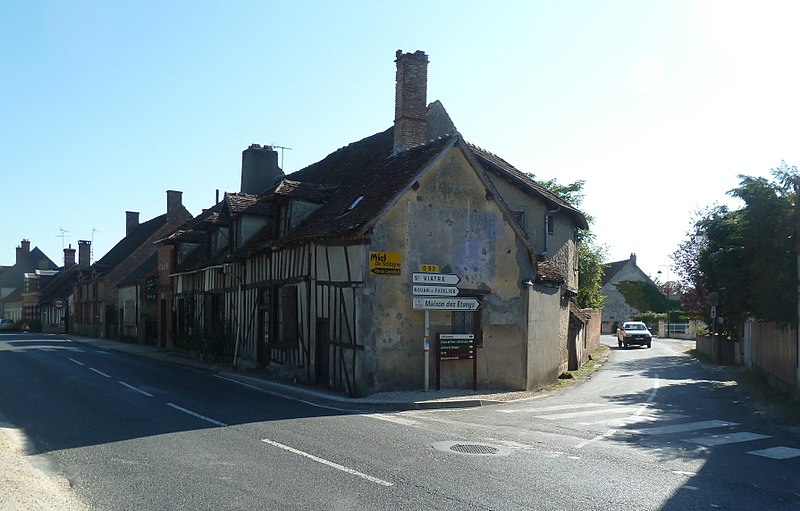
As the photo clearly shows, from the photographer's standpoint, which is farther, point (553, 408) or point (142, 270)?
point (142, 270)

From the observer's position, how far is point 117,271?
1833 inches

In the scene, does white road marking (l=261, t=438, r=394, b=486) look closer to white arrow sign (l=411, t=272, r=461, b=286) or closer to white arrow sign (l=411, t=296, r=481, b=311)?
white arrow sign (l=411, t=296, r=481, b=311)

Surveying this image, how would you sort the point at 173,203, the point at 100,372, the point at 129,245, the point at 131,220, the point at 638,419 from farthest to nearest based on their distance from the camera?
1. the point at 131,220
2. the point at 129,245
3. the point at 173,203
4. the point at 100,372
5. the point at 638,419

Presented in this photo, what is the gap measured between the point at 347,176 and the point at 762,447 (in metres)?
15.1

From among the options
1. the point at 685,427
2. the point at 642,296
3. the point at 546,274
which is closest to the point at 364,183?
the point at 546,274

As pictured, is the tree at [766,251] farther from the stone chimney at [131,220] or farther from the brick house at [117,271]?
the stone chimney at [131,220]

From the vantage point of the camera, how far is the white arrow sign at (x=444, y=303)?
16.3 meters

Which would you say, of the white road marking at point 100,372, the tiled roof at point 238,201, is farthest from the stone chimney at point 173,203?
the white road marking at point 100,372

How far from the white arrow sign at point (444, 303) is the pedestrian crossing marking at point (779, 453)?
8.12m

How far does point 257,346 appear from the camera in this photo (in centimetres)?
2220

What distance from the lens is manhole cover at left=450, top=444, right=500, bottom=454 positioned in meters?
9.14

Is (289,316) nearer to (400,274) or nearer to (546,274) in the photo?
(400,274)

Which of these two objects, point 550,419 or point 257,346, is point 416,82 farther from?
point 550,419

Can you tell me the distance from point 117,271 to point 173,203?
20.6ft
